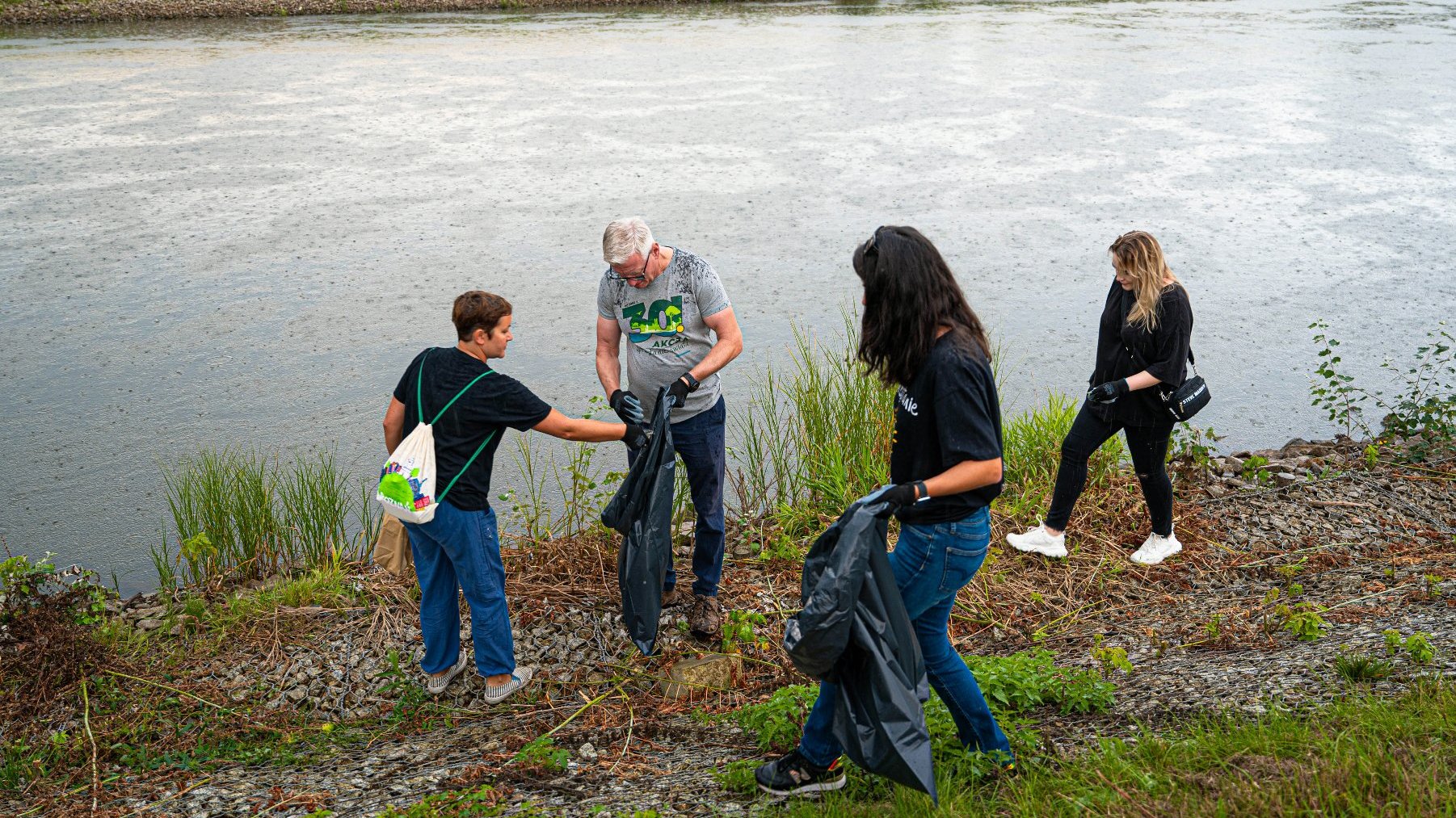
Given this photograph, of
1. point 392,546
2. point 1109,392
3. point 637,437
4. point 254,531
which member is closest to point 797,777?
point 637,437

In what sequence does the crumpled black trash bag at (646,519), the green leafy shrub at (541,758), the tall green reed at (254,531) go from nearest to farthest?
1. the green leafy shrub at (541,758)
2. the crumpled black trash bag at (646,519)
3. the tall green reed at (254,531)

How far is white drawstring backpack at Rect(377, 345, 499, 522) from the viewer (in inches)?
151

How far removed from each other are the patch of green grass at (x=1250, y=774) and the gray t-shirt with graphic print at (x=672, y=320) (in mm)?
1812

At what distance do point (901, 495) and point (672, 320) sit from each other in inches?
68.5

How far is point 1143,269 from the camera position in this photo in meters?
4.72

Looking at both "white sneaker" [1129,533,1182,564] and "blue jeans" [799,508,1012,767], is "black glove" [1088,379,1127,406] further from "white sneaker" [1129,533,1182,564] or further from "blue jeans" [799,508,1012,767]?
"blue jeans" [799,508,1012,767]

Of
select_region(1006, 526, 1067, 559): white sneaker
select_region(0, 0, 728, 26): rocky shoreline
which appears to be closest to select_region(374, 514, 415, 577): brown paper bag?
select_region(1006, 526, 1067, 559): white sneaker

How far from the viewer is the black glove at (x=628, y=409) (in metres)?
4.34

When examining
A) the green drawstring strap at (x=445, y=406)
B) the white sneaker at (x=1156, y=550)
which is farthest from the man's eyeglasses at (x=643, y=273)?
the white sneaker at (x=1156, y=550)

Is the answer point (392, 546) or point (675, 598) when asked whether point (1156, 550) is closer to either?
point (675, 598)

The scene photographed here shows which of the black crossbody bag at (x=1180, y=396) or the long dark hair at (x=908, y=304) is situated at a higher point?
the long dark hair at (x=908, y=304)

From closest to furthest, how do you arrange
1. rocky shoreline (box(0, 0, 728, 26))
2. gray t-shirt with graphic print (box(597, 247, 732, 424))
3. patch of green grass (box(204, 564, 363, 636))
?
gray t-shirt with graphic print (box(597, 247, 732, 424))
patch of green grass (box(204, 564, 363, 636))
rocky shoreline (box(0, 0, 728, 26))

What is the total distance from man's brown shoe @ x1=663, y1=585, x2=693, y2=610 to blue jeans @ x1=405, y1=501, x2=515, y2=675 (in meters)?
0.75

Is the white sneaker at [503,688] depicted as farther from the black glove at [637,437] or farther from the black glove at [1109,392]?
the black glove at [1109,392]
